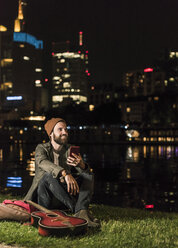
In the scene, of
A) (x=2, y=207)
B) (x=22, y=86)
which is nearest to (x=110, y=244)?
(x=2, y=207)

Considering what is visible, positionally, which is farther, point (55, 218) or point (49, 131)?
point (49, 131)

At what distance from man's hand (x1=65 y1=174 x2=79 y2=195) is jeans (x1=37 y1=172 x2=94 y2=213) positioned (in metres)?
0.26

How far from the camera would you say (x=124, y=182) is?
1894 cm

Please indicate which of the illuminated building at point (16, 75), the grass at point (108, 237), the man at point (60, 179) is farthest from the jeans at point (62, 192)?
the illuminated building at point (16, 75)

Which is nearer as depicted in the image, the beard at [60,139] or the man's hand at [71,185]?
the man's hand at [71,185]

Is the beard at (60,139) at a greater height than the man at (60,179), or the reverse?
the beard at (60,139)

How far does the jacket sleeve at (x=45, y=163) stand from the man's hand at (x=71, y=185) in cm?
22

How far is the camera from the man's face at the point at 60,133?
6434mm

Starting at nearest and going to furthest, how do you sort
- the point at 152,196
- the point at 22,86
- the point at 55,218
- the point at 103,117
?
the point at 55,218
the point at 152,196
the point at 103,117
the point at 22,86

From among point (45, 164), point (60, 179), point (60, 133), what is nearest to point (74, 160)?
point (60, 179)

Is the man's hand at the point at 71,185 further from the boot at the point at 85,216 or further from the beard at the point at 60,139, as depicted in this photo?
the beard at the point at 60,139

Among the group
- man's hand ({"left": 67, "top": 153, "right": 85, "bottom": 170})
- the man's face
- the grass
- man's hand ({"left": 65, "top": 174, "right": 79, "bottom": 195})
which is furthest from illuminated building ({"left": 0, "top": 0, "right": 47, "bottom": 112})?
man's hand ({"left": 65, "top": 174, "right": 79, "bottom": 195})

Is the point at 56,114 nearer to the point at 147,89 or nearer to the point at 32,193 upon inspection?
the point at 147,89

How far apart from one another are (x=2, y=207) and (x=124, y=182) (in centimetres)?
1299
